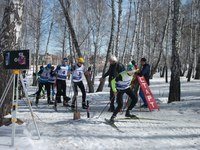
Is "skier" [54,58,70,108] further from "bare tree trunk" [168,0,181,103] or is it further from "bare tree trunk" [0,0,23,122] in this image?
"bare tree trunk" [0,0,23,122]

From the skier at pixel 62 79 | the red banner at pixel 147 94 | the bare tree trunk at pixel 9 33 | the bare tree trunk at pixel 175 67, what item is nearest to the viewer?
the bare tree trunk at pixel 9 33

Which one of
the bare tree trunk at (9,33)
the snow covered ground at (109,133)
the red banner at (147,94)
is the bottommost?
→ the snow covered ground at (109,133)

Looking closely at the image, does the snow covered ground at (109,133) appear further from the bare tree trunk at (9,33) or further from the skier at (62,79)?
the skier at (62,79)

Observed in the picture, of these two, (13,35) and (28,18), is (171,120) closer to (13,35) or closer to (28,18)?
(13,35)

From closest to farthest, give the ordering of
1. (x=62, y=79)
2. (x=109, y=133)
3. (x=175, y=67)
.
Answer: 1. (x=109, y=133)
2. (x=175, y=67)
3. (x=62, y=79)

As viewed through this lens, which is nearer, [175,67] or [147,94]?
[147,94]

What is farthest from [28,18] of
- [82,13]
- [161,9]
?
[161,9]

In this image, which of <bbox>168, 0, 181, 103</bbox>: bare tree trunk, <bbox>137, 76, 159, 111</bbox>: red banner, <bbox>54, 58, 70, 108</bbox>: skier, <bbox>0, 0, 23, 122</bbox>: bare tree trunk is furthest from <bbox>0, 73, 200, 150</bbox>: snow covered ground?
<bbox>54, 58, 70, 108</bbox>: skier

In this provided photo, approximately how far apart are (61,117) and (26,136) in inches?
139

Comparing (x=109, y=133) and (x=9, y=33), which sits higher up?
(x=9, y=33)

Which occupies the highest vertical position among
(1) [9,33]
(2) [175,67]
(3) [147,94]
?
(1) [9,33]

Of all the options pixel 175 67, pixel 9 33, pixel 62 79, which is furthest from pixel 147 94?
pixel 9 33

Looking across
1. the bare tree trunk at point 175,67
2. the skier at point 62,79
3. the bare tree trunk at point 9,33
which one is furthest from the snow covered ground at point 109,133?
the skier at point 62,79

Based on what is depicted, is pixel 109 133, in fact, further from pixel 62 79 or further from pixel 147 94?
pixel 62 79
